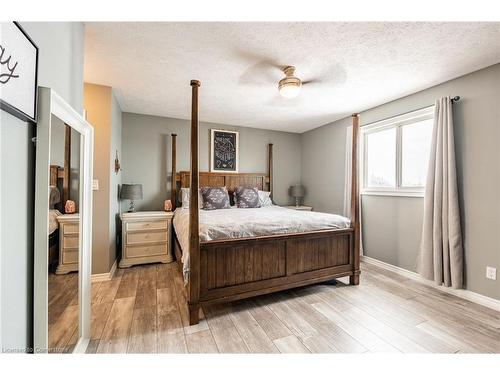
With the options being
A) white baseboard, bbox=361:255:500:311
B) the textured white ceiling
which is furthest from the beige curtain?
the textured white ceiling

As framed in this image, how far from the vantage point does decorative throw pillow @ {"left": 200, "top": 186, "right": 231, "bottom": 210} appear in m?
3.39

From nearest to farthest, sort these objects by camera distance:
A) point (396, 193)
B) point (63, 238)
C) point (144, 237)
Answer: point (63, 238) → point (396, 193) → point (144, 237)

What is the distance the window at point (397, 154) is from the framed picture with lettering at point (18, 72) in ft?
11.5

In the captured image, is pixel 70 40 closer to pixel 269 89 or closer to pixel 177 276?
pixel 269 89

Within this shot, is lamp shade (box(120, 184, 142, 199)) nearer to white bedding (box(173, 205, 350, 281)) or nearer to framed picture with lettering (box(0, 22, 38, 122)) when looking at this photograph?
white bedding (box(173, 205, 350, 281))

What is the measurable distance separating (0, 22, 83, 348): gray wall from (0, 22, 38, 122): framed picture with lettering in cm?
5

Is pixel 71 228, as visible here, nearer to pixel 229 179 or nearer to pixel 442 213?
pixel 229 179

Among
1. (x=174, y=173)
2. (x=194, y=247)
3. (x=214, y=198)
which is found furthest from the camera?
(x=174, y=173)

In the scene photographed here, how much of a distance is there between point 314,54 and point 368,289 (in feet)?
8.24

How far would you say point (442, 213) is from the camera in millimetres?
2352

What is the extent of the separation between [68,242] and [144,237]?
1.93 m

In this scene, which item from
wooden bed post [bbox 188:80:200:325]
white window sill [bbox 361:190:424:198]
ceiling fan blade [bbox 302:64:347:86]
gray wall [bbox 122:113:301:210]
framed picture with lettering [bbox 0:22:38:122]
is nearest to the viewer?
framed picture with lettering [bbox 0:22:38:122]

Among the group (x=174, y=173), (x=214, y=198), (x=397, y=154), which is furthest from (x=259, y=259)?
(x=397, y=154)
